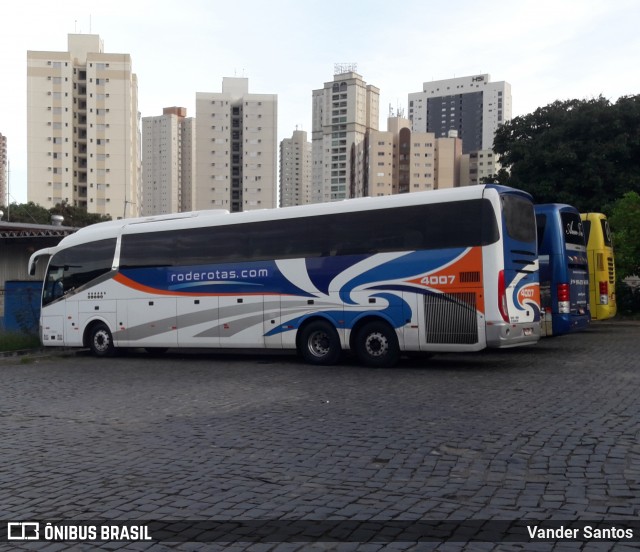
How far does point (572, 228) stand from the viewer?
696 inches

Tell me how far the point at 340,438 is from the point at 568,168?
90.7 ft

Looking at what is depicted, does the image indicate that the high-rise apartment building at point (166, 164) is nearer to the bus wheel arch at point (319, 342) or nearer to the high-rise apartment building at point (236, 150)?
the high-rise apartment building at point (236, 150)

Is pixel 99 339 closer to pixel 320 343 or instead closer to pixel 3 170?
pixel 320 343

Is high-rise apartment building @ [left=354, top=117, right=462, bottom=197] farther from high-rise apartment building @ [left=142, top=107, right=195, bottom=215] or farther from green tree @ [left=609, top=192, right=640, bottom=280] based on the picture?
green tree @ [left=609, top=192, right=640, bottom=280]

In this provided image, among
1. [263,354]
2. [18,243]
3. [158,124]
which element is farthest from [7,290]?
[158,124]

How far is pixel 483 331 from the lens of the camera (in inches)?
503

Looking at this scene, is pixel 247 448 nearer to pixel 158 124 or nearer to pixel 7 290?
pixel 7 290

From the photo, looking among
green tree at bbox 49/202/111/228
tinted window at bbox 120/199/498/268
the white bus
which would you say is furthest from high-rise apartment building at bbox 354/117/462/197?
tinted window at bbox 120/199/498/268

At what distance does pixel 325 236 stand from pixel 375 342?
2.51 metres

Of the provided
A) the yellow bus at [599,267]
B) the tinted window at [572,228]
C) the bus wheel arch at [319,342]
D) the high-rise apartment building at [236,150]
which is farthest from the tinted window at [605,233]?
the high-rise apartment building at [236,150]

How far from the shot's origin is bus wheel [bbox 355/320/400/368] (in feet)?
46.0

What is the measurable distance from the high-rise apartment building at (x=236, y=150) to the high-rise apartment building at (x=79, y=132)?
14.8 metres

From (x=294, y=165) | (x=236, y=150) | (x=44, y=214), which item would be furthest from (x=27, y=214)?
(x=294, y=165)

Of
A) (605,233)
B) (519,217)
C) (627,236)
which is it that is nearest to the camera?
(519,217)
